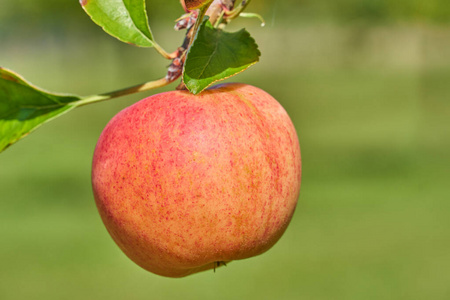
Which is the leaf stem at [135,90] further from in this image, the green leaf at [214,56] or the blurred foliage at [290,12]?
the blurred foliage at [290,12]

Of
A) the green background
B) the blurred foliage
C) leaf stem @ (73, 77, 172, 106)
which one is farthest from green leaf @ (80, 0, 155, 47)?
the blurred foliage

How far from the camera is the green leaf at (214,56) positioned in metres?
0.52

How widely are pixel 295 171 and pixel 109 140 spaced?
0.60 ft

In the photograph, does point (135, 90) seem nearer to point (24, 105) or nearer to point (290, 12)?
point (24, 105)

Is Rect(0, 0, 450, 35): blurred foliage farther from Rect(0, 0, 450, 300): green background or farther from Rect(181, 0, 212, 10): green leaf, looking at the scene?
Rect(181, 0, 212, 10): green leaf

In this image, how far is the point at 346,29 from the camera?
12.7 m

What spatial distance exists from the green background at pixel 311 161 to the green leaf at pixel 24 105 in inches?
138

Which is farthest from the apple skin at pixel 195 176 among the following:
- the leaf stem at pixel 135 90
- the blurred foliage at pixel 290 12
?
the blurred foliage at pixel 290 12

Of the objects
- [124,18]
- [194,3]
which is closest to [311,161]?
[124,18]

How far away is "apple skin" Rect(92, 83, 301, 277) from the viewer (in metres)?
0.56

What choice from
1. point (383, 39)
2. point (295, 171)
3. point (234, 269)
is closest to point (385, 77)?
point (383, 39)

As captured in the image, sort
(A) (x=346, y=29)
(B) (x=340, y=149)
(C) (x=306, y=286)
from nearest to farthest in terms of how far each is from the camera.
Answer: (C) (x=306, y=286) → (B) (x=340, y=149) → (A) (x=346, y=29)

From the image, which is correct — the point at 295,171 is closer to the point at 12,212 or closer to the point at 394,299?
the point at 394,299

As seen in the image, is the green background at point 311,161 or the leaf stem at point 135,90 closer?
the leaf stem at point 135,90
